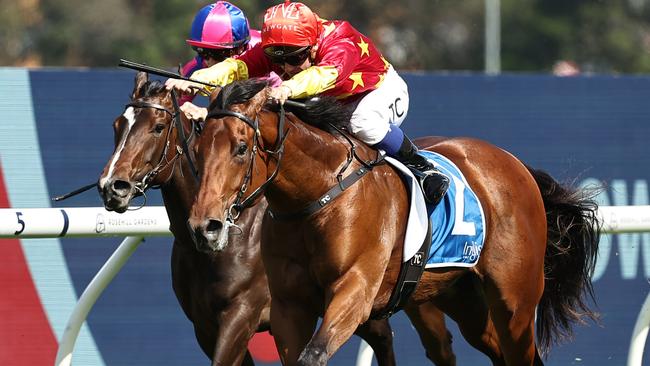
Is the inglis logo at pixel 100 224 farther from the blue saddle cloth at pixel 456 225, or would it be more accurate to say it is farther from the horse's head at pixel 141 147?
the blue saddle cloth at pixel 456 225

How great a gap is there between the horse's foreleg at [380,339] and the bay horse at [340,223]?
201mm

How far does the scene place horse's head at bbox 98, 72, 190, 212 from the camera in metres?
4.76

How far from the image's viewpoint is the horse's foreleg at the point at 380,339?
5.48 metres

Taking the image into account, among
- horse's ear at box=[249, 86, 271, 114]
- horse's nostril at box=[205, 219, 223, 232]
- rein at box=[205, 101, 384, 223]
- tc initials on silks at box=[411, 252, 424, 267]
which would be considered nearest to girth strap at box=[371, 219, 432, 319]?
tc initials on silks at box=[411, 252, 424, 267]

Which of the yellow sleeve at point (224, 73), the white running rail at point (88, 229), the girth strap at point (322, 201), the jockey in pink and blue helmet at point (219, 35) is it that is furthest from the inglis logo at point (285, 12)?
the white running rail at point (88, 229)

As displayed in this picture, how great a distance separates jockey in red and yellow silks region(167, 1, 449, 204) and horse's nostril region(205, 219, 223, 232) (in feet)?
1.83

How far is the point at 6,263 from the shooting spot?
5938 mm

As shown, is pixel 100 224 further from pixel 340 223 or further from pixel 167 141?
pixel 340 223

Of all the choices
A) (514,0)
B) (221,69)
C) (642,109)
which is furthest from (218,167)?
(514,0)

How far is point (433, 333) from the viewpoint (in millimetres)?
5602

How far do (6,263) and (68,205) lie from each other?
0.46m

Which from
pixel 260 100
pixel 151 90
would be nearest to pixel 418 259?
pixel 260 100

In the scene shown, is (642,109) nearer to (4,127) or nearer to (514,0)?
(4,127)

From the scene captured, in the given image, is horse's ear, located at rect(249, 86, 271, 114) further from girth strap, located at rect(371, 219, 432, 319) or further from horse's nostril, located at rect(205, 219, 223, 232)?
girth strap, located at rect(371, 219, 432, 319)
